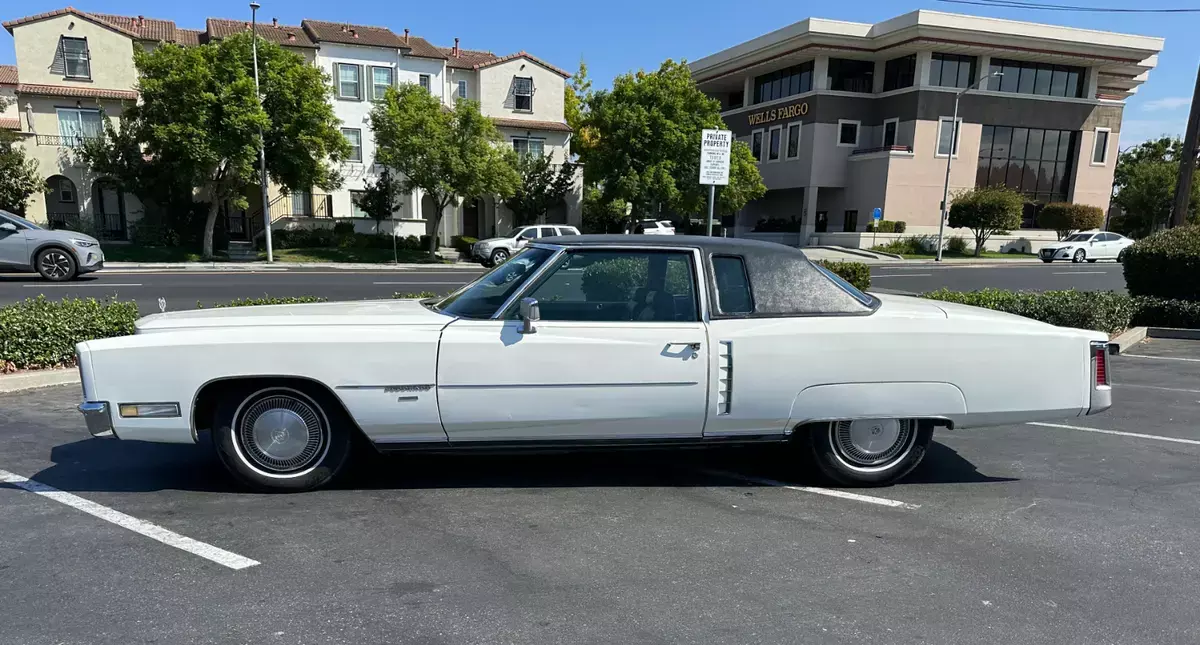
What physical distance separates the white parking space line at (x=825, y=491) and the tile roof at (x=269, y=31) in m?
32.4

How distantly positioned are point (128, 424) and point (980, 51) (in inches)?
1813

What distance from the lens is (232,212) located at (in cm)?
3209

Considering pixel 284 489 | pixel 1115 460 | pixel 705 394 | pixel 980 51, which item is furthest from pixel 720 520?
pixel 980 51

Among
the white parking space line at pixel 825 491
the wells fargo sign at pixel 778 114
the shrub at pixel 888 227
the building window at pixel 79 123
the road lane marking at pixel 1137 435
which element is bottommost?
the white parking space line at pixel 825 491

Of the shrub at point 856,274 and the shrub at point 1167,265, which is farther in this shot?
the shrub at point 856,274

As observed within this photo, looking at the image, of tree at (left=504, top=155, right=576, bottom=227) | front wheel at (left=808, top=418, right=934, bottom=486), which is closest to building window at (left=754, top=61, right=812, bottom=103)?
tree at (left=504, top=155, right=576, bottom=227)

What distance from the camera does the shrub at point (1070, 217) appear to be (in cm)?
4069

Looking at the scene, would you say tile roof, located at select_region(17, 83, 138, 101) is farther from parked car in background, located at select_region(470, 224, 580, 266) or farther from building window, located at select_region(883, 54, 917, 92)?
building window, located at select_region(883, 54, 917, 92)

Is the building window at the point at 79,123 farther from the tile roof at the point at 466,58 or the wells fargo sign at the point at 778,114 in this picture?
the wells fargo sign at the point at 778,114

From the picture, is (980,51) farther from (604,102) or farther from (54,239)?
(54,239)

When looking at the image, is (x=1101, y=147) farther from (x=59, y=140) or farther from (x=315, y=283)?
(x=59, y=140)

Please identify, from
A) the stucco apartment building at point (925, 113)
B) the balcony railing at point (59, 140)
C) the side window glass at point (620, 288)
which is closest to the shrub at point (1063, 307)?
the side window glass at point (620, 288)

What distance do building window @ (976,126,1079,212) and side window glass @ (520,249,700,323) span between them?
4459 cm

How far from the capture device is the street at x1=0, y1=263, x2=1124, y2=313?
1370cm
